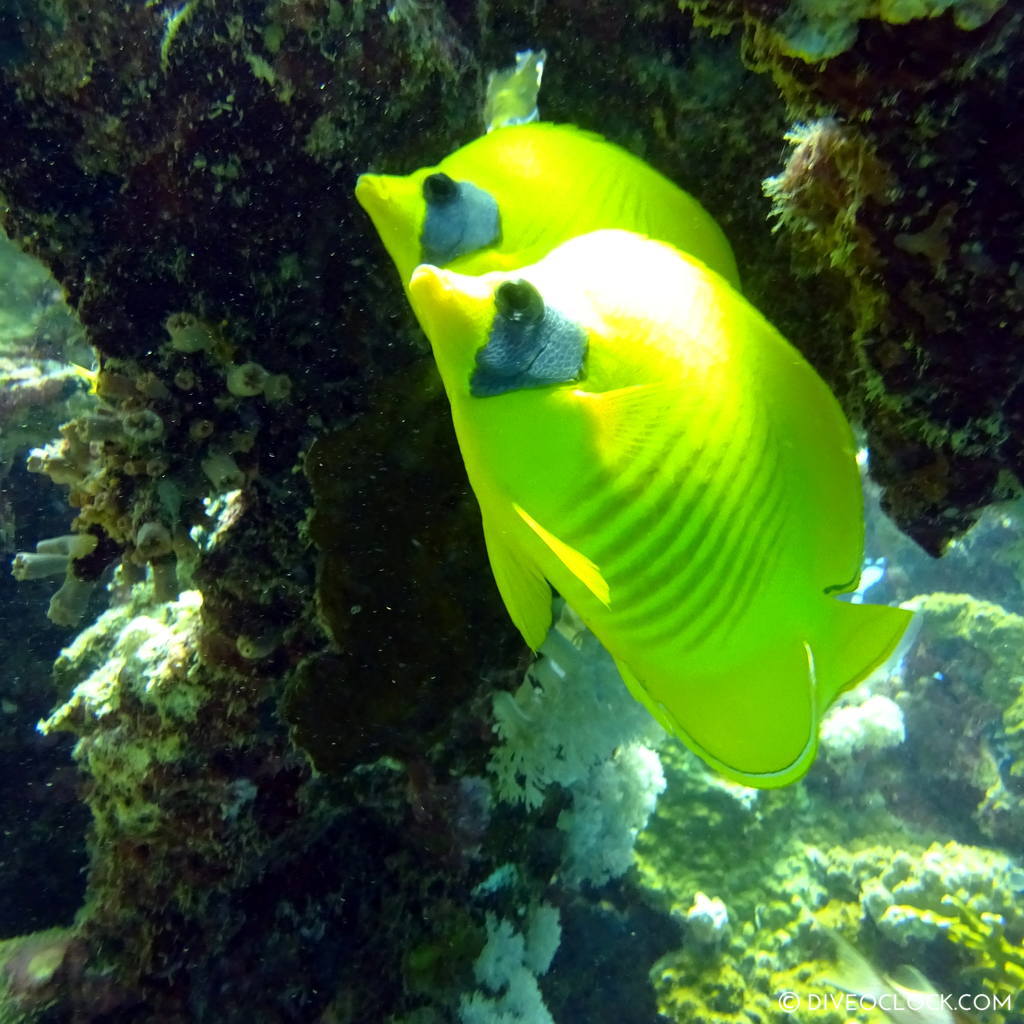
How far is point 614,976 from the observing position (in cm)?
526

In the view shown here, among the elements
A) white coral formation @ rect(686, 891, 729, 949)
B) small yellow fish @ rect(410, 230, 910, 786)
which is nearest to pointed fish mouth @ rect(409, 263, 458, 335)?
small yellow fish @ rect(410, 230, 910, 786)

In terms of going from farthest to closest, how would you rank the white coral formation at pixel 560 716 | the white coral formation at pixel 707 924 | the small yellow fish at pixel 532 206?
the white coral formation at pixel 707 924
the white coral formation at pixel 560 716
the small yellow fish at pixel 532 206

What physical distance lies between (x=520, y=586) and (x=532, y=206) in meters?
0.86

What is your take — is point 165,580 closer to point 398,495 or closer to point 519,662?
point 398,495

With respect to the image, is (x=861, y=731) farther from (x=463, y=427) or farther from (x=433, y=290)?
(x=433, y=290)

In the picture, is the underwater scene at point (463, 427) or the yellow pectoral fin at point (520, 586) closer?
the underwater scene at point (463, 427)

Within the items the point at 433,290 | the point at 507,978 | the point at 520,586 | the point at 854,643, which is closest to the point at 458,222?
the point at 433,290

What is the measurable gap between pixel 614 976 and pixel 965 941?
2.85 meters

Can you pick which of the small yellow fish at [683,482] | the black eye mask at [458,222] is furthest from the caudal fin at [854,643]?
the black eye mask at [458,222]

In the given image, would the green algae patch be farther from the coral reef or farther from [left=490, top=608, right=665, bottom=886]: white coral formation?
the coral reef

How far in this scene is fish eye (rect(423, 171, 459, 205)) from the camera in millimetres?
1446

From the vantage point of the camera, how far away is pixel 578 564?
0.90 metres

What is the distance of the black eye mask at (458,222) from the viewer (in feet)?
4.83

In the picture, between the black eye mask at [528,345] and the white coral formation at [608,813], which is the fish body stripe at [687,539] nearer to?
the black eye mask at [528,345]
